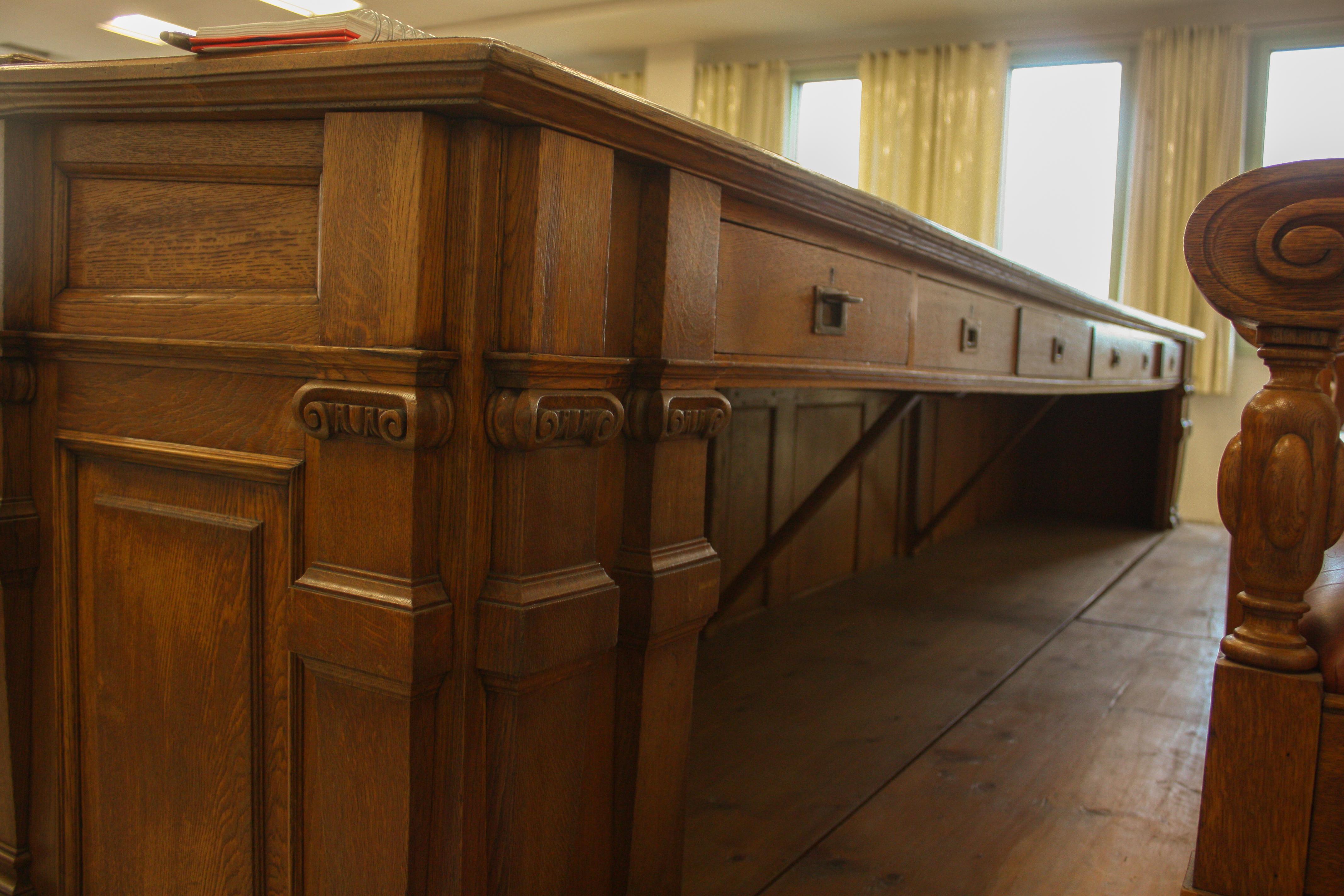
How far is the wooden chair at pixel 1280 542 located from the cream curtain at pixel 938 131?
580 cm

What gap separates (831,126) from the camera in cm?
736

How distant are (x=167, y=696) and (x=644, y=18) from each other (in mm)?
6958

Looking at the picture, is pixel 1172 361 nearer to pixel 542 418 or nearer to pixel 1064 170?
pixel 1064 170

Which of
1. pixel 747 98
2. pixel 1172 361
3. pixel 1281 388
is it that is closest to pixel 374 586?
pixel 1281 388

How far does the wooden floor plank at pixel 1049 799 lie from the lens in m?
1.26

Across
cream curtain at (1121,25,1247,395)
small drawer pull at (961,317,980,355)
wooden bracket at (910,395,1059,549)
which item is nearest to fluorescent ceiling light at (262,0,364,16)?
cream curtain at (1121,25,1247,395)

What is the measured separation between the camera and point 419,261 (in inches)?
30.5

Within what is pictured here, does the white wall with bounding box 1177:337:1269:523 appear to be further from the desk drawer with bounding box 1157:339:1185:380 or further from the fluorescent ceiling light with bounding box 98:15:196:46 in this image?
the fluorescent ceiling light with bounding box 98:15:196:46

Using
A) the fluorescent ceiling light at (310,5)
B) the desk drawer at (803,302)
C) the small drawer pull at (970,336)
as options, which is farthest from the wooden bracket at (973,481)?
the fluorescent ceiling light at (310,5)

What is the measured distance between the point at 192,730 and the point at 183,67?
60 centimetres

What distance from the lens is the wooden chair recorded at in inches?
34.8

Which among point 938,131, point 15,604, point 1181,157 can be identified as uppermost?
point 938,131

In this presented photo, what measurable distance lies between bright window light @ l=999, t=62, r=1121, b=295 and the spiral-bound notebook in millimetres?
6186

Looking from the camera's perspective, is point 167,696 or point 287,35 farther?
point 167,696
